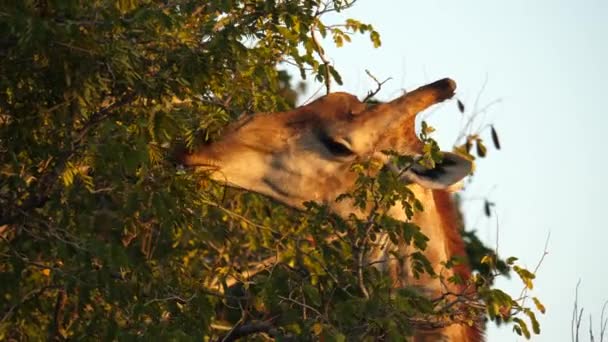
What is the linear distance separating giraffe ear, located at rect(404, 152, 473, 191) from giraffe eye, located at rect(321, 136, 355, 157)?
2.10ft

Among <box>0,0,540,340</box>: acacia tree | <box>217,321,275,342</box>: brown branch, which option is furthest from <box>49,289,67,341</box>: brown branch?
<box>217,321,275,342</box>: brown branch

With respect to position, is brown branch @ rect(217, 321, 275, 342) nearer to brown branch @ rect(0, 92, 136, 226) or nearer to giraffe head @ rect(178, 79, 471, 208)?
giraffe head @ rect(178, 79, 471, 208)

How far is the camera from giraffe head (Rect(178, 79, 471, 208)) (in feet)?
27.3

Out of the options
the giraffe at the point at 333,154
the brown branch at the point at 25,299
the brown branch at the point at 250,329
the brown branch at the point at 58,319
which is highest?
the giraffe at the point at 333,154

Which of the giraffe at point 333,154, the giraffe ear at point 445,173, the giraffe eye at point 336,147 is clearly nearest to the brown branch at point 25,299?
the giraffe at point 333,154

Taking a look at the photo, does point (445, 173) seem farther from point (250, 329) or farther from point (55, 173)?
point (55, 173)

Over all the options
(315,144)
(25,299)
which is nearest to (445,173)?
(315,144)

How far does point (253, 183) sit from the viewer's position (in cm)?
847

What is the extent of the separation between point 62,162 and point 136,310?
3.43 feet

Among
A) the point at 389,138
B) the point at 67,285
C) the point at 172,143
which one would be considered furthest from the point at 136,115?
the point at 389,138

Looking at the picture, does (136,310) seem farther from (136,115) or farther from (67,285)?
(136,115)

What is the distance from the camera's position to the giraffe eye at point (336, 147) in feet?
27.9

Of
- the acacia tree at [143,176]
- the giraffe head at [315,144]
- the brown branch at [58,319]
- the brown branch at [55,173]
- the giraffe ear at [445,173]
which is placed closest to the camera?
the acacia tree at [143,176]

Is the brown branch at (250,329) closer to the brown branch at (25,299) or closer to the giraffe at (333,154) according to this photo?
the giraffe at (333,154)
